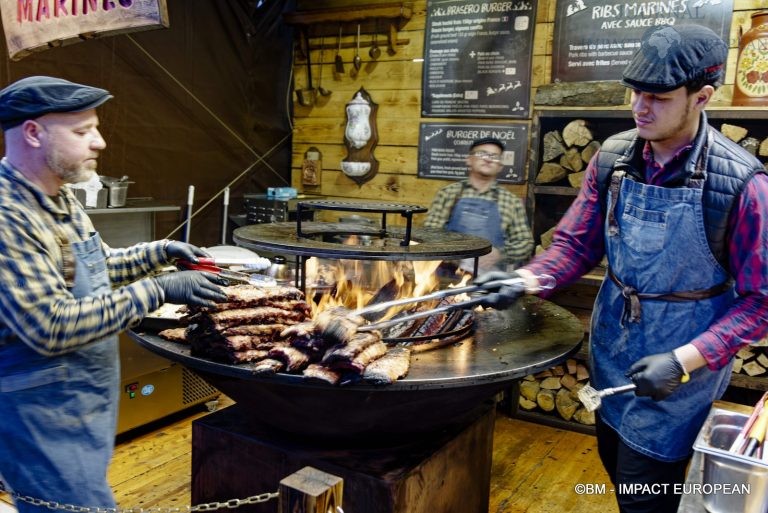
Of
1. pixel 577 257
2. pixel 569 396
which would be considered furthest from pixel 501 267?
pixel 577 257

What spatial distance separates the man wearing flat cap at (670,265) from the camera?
2.10 m

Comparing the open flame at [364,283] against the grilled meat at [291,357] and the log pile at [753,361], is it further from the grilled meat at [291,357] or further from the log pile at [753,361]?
the log pile at [753,361]

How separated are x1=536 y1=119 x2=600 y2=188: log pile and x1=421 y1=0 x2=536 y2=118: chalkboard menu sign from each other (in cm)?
57

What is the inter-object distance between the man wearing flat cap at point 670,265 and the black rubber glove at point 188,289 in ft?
3.44

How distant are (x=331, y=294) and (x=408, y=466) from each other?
982mm

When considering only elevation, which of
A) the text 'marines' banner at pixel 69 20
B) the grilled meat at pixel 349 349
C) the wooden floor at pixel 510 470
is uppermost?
the text 'marines' banner at pixel 69 20

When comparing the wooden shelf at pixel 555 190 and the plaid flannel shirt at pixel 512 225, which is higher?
the wooden shelf at pixel 555 190

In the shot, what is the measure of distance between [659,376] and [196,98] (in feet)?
15.5

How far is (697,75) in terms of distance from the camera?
2.10 meters

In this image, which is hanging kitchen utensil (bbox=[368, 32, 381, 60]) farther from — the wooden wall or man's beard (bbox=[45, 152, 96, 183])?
man's beard (bbox=[45, 152, 96, 183])

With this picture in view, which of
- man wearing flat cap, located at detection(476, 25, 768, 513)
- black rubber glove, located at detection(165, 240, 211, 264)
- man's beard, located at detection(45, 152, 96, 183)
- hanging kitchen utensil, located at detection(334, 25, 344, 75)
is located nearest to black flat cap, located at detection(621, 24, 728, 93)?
man wearing flat cap, located at detection(476, 25, 768, 513)

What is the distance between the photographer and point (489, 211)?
486 centimetres

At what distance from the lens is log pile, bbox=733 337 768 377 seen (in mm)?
4203

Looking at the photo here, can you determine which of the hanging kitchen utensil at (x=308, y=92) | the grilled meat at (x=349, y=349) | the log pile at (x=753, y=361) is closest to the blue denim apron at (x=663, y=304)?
the grilled meat at (x=349, y=349)
